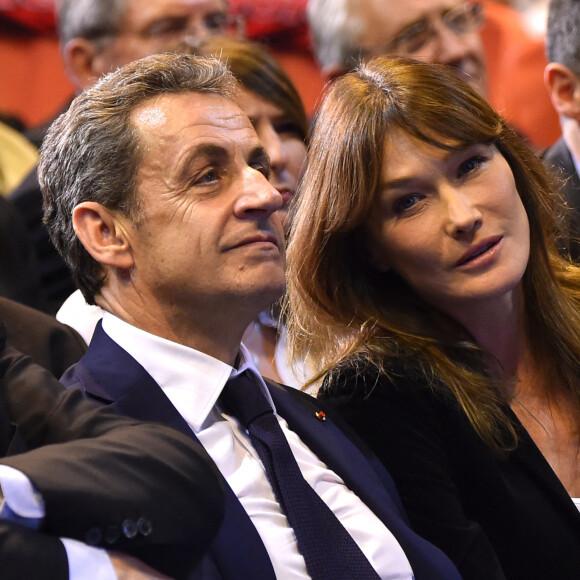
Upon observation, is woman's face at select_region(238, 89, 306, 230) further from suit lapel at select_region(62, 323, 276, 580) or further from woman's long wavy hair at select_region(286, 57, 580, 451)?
suit lapel at select_region(62, 323, 276, 580)

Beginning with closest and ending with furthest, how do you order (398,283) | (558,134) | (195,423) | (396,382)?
(195,423), (396,382), (398,283), (558,134)

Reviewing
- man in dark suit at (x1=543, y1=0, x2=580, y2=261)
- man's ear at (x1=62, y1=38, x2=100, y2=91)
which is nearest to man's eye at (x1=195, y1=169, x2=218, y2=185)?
man in dark suit at (x1=543, y1=0, x2=580, y2=261)

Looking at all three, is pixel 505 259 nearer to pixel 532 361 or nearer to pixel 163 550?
pixel 532 361

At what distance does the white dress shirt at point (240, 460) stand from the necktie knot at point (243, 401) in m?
0.01

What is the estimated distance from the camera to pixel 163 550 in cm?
107

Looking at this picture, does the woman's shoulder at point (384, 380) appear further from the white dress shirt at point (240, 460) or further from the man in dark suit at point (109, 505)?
the man in dark suit at point (109, 505)

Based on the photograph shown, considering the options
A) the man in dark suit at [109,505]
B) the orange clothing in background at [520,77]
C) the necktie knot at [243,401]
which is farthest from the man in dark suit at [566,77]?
the man in dark suit at [109,505]

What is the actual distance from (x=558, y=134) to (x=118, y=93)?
2.54m

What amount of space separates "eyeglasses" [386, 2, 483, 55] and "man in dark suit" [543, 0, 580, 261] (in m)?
0.29

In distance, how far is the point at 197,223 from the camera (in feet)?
5.04

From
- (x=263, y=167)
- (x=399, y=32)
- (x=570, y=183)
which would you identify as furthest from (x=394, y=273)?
(x=399, y=32)

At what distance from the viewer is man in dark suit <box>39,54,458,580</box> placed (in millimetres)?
1458

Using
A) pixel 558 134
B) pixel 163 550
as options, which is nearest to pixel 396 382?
A: pixel 163 550

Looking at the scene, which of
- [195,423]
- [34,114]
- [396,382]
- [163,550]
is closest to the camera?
[163,550]
